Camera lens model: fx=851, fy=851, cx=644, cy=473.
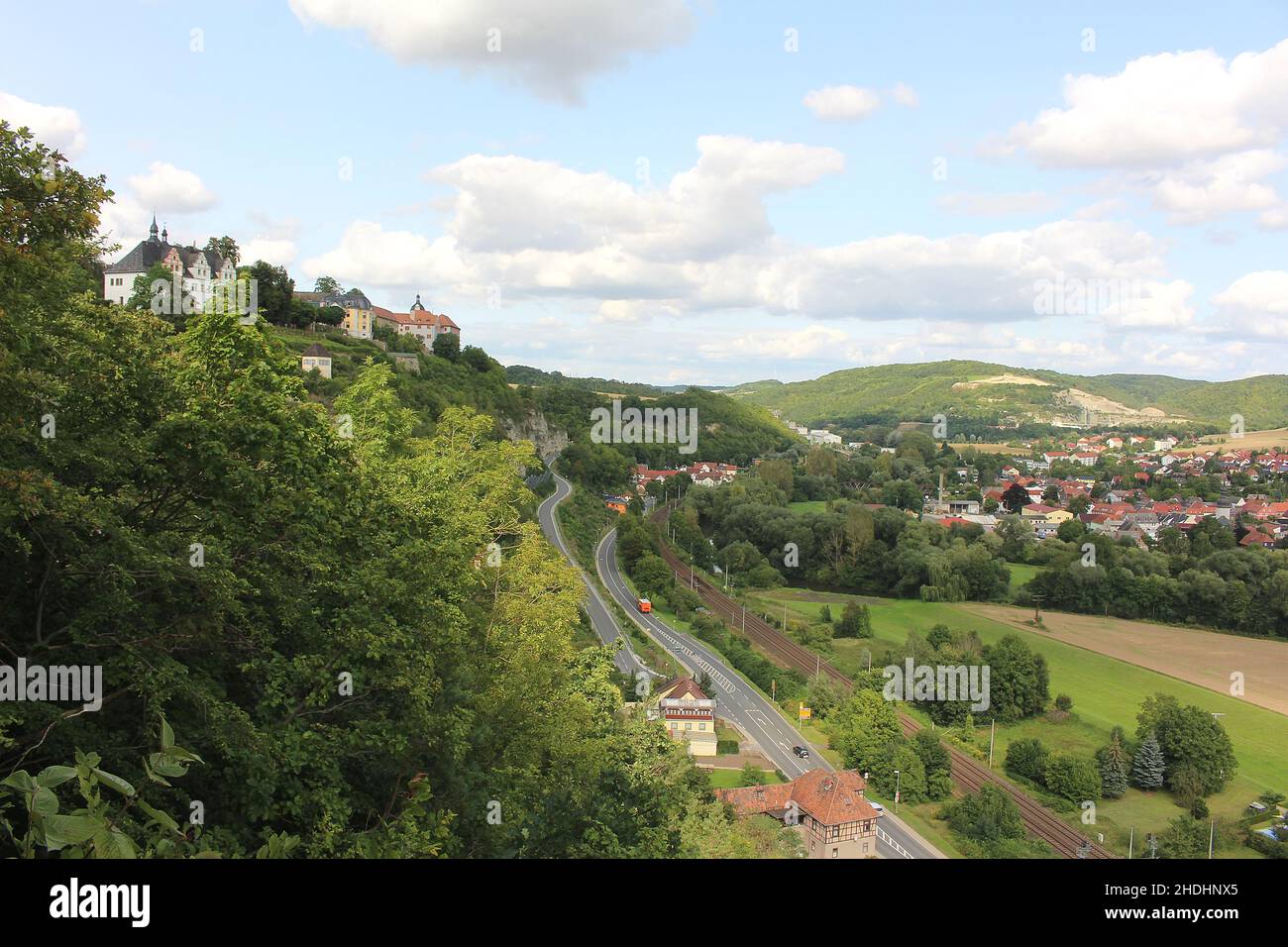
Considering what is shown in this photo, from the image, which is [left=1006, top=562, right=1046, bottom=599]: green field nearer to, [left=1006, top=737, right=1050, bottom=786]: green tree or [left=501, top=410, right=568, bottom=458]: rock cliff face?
[left=1006, top=737, right=1050, bottom=786]: green tree

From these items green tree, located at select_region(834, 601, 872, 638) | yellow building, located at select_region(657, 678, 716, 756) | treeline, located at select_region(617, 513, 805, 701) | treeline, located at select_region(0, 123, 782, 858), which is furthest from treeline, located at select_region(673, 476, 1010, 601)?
treeline, located at select_region(0, 123, 782, 858)

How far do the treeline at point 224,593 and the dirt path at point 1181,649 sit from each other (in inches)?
1381

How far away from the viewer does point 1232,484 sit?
78562mm

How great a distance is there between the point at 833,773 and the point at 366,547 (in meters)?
16.5

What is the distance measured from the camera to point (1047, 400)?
174 m

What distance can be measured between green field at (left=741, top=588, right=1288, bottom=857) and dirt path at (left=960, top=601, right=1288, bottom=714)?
112 cm

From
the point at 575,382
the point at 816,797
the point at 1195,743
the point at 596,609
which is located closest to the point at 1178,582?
the point at 1195,743

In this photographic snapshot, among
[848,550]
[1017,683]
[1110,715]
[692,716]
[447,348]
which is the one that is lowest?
[1110,715]

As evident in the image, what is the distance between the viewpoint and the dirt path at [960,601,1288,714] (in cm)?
3562

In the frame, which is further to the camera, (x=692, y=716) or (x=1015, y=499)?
(x=1015, y=499)

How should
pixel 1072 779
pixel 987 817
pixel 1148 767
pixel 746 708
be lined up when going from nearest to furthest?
pixel 987 817
pixel 1072 779
pixel 1148 767
pixel 746 708

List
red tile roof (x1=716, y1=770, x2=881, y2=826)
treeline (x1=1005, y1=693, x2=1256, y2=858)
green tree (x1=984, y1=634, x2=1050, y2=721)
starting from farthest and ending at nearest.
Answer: green tree (x1=984, y1=634, x2=1050, y2=721), treeline (x1=1005, y1=693, x2=1256, y2=858), red tile roof (x1=716, y1=770, x2=881, y2=826)

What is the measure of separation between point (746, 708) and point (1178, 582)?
1207 inches

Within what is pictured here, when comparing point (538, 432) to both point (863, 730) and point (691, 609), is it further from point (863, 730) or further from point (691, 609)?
point (863, 730)
